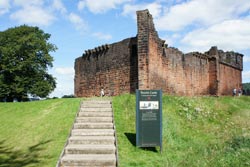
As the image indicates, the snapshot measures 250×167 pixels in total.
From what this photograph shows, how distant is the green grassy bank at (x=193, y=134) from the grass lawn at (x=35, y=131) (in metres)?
2.06

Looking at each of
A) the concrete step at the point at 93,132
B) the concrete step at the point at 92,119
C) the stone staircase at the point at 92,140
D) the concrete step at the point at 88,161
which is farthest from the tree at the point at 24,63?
the concrete step at the point at 88,161

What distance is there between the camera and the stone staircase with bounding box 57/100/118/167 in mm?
9422

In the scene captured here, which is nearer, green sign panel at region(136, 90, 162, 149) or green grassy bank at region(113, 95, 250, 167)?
green grassy bank at region(113, 95, 250, 167)

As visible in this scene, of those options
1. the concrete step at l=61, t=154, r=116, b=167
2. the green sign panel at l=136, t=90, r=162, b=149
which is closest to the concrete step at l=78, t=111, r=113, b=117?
the green sign panel at l=136, t=90, r=162, b=149

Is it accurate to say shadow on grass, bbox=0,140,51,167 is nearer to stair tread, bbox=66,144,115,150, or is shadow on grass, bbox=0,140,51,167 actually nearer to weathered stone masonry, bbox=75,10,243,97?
stair tread, bbox=66,144,115,150

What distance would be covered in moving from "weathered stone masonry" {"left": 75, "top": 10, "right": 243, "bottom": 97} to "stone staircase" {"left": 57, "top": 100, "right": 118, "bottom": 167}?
5332 millimetres

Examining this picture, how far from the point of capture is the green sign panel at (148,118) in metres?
11.0

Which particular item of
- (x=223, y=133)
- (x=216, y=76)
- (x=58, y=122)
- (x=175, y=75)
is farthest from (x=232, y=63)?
(x=58, y=122)

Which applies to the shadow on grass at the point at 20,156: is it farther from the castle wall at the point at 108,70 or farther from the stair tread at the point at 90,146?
the castle wall at the point at 108,70

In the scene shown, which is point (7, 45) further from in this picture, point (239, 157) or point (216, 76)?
point (239, 157)

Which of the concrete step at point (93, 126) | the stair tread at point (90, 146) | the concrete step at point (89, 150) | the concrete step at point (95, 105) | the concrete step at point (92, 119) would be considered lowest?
the concrete step at point (89, 150)

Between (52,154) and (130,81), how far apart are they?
34.3ft

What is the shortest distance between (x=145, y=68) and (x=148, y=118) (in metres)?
7.90

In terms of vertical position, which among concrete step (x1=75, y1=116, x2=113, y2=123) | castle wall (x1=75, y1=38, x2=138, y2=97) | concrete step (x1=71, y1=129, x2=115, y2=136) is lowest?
concrete step (x1=71, y1=129, x2=115, y2=136)
